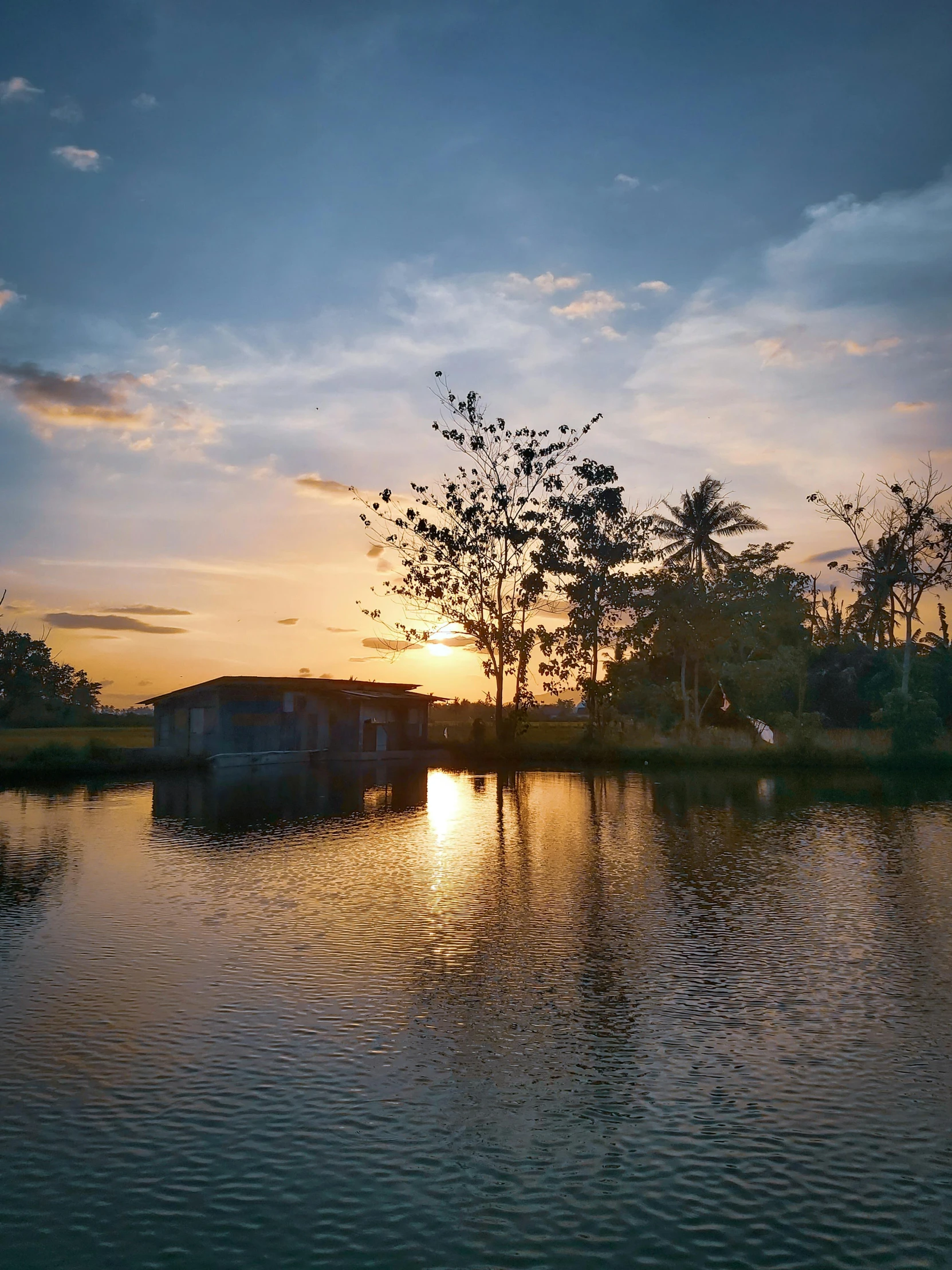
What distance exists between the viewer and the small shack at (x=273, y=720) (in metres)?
52.0

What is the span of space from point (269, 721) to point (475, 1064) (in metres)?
46.6

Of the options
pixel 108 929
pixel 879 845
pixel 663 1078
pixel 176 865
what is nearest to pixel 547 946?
pixel 663 1078

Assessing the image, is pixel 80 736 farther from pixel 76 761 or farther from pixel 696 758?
pixel 696 758

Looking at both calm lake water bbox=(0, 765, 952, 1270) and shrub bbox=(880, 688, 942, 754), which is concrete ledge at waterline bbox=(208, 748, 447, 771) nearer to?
shrub bbox=(880, 688, 942, 754)

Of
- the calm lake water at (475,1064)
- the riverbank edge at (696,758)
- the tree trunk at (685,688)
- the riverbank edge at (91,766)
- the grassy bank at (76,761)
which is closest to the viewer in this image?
the calm lake water at (475,1064)

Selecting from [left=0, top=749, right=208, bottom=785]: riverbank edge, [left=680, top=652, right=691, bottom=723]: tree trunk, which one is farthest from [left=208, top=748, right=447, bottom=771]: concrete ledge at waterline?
[left=680, top=652, right=691, bottom=723]: tree trunk

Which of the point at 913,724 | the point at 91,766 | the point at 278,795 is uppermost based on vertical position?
the point at 913,724

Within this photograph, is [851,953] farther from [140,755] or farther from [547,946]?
[140,755]

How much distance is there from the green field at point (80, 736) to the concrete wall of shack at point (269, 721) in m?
4.76

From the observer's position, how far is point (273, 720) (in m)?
54.3

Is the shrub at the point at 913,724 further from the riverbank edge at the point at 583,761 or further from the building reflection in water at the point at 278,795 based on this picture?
the building reflection in water at the point at 278,795

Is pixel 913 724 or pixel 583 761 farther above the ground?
pixel 913 724

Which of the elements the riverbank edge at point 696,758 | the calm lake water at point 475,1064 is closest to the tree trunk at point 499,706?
the riverbank edge at point 696,758

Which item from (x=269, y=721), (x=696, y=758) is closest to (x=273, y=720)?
(x=269, y=721)
